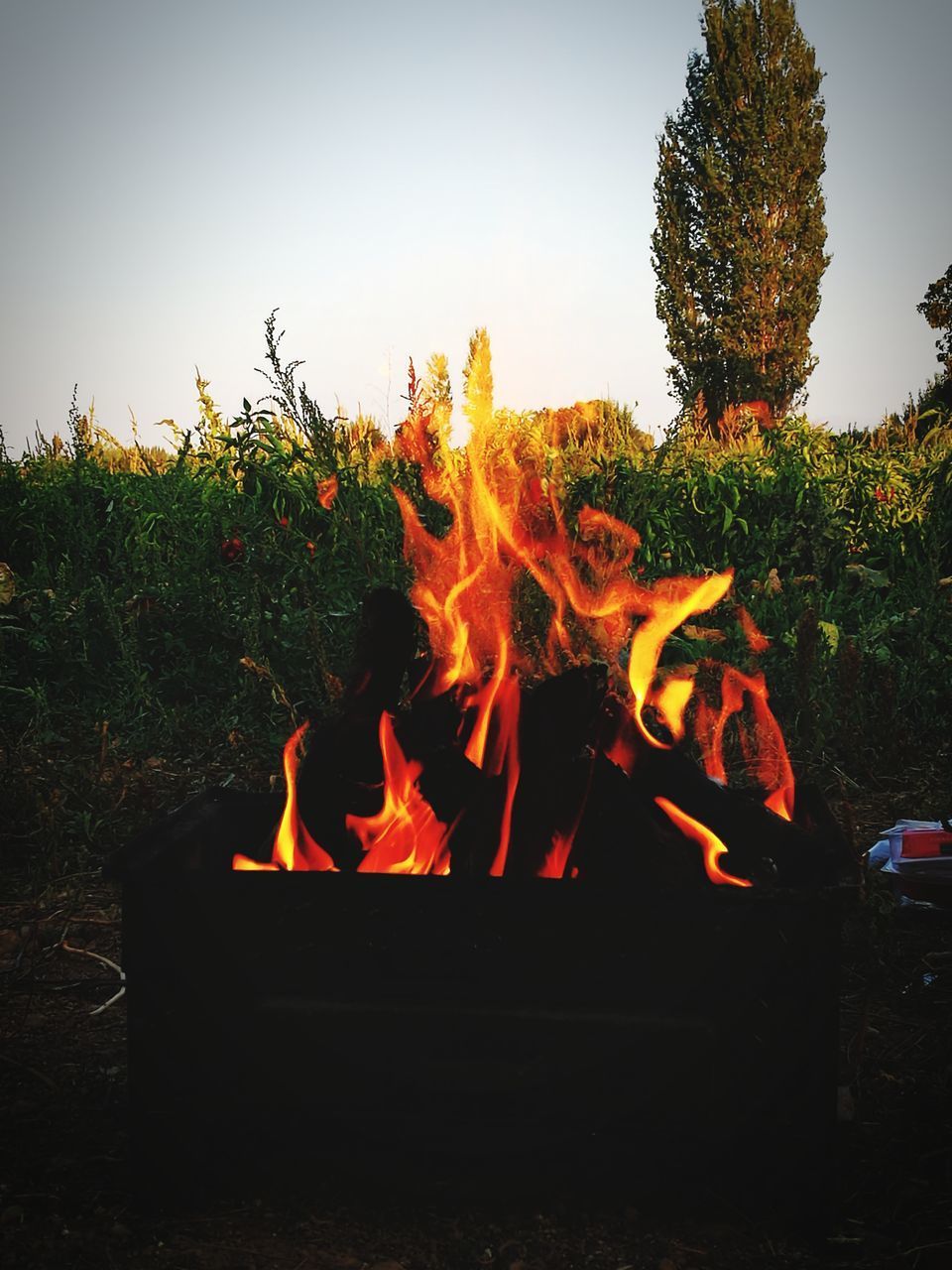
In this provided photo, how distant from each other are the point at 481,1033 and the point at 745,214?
29883 millimetres

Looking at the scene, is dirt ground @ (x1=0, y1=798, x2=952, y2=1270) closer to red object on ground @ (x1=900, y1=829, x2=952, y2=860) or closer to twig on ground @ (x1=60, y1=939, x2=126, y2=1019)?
twig on ground @ (x1=60, y1=939, x2=126, y2=1019)

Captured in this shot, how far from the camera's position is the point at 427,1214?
2.11 meters

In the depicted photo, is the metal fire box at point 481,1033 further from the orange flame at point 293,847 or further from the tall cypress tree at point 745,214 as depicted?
the tall cypress tree at point 745,214

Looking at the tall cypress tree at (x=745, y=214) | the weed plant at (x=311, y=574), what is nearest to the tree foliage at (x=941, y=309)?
the tall cypress tree at (x=745, y=214)

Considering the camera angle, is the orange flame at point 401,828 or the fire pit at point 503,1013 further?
the orange flame at point 401,828

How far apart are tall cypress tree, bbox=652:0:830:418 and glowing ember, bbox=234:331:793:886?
2340cm

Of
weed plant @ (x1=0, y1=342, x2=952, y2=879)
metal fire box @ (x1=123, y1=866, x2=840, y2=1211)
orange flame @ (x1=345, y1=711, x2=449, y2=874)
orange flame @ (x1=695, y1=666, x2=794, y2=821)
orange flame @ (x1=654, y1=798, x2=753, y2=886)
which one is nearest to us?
metal fire box @ (x1=123, y1=866, x2=840, y2=1211)

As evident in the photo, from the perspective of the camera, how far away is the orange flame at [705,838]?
7.43 ft

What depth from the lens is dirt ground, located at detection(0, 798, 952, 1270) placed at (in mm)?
1976

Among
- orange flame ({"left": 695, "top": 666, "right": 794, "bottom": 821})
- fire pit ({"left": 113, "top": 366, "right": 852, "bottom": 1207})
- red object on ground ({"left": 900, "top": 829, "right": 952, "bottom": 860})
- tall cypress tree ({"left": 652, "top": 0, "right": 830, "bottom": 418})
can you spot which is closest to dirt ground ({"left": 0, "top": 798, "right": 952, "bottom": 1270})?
fire pit ({"left": 113, "top": 366, "right": 852, "bottom": 1207})

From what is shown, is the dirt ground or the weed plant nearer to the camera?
the dirt ground

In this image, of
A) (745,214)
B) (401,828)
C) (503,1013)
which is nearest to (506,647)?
(401,828)

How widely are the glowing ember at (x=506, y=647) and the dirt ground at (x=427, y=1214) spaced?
2.30ft

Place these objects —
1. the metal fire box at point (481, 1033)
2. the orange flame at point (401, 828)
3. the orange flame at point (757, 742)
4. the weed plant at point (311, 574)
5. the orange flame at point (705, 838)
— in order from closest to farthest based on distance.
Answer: the metal fire box at point (481, 1033) → the orange flame at point (705, 838) → the orange flame at point (401, 828) → the orange flame at point (757, 742) → the weed plant at point (311, 574)
